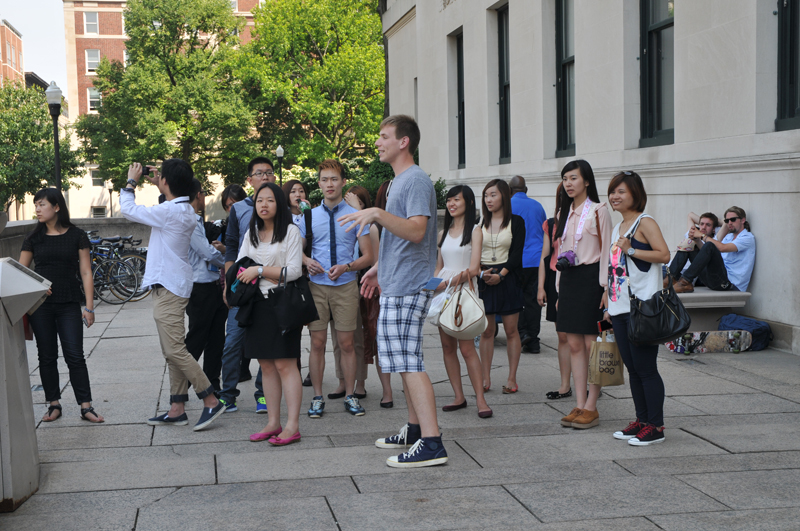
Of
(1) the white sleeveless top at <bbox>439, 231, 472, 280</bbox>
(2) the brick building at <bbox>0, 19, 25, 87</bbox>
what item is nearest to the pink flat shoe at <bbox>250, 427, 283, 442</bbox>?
(1) the white sleeveless top at <bbox>439, 231, 472, 280</bbox>

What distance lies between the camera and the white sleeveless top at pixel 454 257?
6.05 meters

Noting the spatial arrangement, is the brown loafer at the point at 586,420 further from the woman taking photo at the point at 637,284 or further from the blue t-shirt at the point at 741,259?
the blue t-shirt at the point at 741,259

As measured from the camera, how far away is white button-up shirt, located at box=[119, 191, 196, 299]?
569 centimetres

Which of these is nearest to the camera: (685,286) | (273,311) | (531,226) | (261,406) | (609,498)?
(609,498)

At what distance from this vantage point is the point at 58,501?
4191 millimetres

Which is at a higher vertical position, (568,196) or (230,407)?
(568,196)

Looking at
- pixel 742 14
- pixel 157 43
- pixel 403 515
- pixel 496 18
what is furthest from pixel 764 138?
pixel 157 43

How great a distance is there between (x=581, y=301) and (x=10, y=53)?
74.2m

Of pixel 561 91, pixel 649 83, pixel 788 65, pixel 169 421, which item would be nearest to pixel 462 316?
pixel 169 421

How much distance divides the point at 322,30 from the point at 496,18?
1228 inches

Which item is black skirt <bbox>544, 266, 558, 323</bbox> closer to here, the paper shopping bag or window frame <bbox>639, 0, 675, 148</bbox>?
the paper shopping bag

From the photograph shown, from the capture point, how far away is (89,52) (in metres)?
64.6

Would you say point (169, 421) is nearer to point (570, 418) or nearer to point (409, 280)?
point (409, 280)

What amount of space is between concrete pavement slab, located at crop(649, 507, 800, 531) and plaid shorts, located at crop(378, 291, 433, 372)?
1695mm
